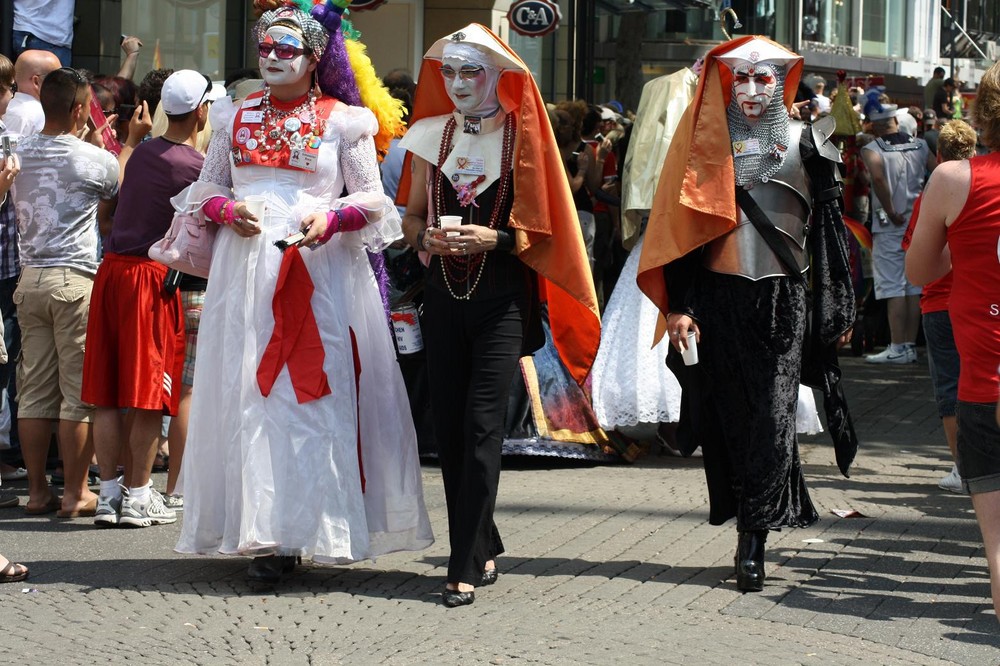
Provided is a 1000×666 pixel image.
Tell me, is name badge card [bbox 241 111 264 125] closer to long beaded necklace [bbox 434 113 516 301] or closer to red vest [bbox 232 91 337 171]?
red vest [bbox 232 91 337 171]

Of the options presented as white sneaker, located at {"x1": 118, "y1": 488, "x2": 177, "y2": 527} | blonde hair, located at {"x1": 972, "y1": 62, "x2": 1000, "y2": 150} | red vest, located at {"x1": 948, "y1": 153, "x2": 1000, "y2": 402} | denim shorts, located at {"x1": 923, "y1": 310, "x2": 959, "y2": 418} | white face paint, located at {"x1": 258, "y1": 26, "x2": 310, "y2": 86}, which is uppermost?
white face paint, located at {"x1": 258, "y1": 26, "x2": 310, "y2": 86}

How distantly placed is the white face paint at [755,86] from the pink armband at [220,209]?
6.49 ft

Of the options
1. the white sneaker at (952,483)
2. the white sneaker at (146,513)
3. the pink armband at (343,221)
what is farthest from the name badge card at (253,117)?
the white sneaker at (952,483)

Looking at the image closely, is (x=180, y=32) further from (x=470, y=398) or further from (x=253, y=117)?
(x=470, y=398)

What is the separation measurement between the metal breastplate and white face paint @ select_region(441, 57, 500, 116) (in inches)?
40.4

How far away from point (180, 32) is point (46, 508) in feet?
27.8

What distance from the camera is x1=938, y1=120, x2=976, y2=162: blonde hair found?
7457 mm

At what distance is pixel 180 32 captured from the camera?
1505 centimetres

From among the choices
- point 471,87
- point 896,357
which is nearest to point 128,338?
point 471,87

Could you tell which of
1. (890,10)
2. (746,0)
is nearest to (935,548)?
(746,0)

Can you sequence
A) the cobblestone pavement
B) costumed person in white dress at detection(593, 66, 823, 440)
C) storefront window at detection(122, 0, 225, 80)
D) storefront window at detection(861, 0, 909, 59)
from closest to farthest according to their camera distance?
the cobblestone pavement, costumed person in white dress at detection(593, 66, 823, 440), storefront window at detection(122, 0, 225, 80), storefront window at detection(861, 0, 909, 59)

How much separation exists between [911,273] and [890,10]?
49989 mm

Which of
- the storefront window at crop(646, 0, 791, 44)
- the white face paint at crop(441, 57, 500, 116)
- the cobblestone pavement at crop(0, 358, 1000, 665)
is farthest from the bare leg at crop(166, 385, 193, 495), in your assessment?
the storefront window at crop(646, 0, 791, 44)

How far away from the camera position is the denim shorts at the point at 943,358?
762cm
